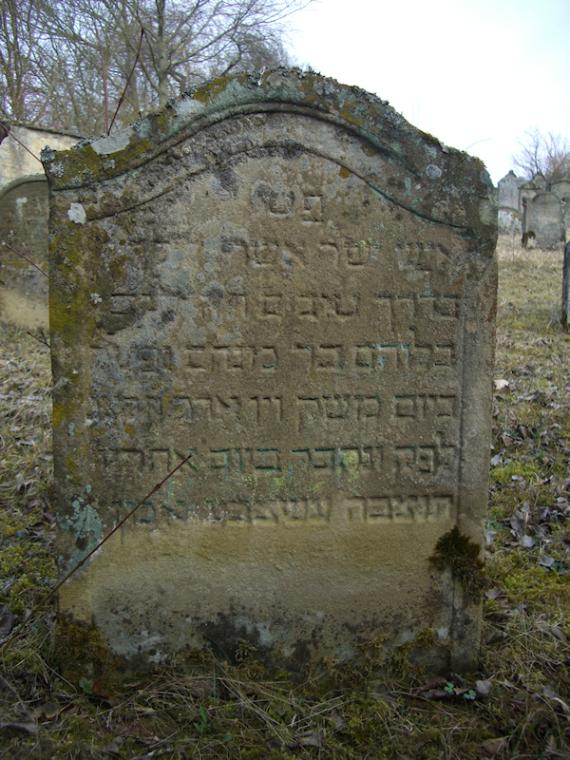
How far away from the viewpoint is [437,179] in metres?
2.54

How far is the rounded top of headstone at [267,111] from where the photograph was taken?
7.79 ft

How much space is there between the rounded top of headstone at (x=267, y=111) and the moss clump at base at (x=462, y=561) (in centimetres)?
148

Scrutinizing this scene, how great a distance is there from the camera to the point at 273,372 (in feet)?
8.45

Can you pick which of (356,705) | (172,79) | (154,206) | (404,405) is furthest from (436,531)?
(172,79)

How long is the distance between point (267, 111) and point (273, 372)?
1.02 m

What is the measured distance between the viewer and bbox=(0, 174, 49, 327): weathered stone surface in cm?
820

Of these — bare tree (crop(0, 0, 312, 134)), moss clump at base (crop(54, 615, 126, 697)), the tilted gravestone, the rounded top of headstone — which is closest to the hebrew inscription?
the tilted gravestone

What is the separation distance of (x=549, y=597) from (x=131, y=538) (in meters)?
2.11

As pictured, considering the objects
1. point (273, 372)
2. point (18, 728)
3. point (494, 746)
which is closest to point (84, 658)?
point (18, 728)

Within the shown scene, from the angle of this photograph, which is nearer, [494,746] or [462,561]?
[494,746]

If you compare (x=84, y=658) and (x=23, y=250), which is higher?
(x=23, y=250)

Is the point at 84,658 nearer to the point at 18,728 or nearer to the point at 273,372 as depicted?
the point at 18,728

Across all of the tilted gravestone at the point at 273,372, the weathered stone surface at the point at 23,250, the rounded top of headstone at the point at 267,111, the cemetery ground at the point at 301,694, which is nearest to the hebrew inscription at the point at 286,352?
the tilted gravestone at the point at 273,372

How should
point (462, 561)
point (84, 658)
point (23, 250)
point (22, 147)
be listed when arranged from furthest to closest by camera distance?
point (22, 147), point (23, 250), point (462, 561), point (84, 658)
